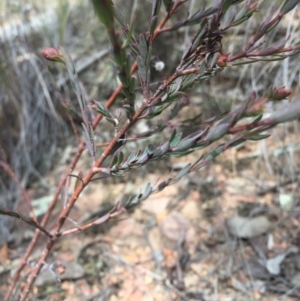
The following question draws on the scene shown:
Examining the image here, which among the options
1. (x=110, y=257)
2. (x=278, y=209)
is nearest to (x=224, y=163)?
(x=278, y=209)

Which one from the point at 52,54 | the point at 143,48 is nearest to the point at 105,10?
the point at 143,48

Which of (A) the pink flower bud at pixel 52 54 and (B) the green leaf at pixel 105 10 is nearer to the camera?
(B) the green leaf at pixel 105 10

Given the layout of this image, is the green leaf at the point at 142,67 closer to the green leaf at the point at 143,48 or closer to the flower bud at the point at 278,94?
the green leaf at the point at 143,48

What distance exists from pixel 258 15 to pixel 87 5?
0.94m

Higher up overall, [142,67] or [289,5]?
[289,5]

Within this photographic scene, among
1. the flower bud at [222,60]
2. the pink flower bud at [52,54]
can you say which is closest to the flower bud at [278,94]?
the flower bud at [222,60]

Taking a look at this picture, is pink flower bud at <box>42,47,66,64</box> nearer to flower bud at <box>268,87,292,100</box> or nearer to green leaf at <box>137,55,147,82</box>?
green leaf at <box>137,55,147,82</box>

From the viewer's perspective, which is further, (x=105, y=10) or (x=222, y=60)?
(x=222, y=60)

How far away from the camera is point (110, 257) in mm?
1211

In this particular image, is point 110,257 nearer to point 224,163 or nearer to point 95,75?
point 224,163

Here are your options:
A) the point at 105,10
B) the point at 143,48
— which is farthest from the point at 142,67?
the point at 105,10

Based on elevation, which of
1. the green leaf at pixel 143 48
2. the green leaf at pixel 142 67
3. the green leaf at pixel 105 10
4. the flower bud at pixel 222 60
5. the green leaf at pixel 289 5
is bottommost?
the green leaf at pixel 105 10

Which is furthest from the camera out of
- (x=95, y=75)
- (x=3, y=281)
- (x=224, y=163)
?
(x=95, y=75)

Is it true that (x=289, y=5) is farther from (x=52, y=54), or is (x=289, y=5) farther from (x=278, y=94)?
(x=52, y=54)
